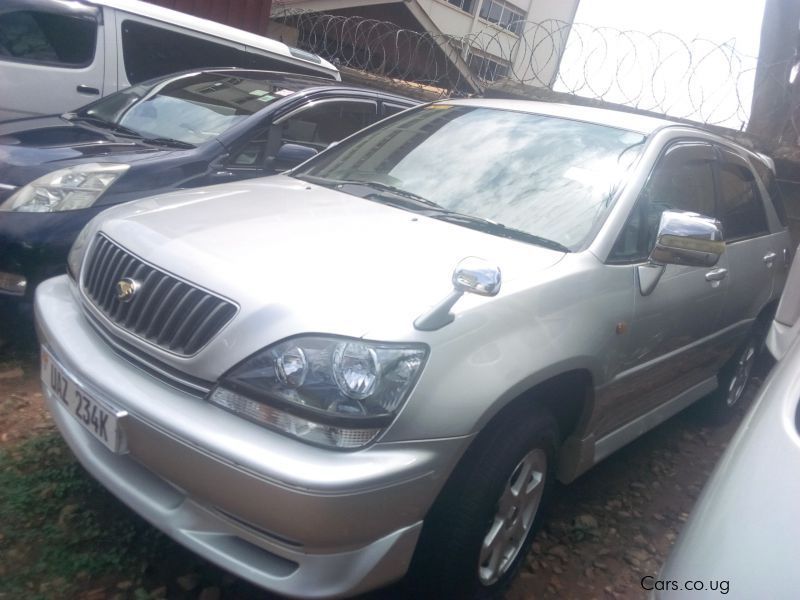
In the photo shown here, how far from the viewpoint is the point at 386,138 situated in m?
3.73

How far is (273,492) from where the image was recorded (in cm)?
192

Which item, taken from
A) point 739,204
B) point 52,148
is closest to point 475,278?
point 739,204

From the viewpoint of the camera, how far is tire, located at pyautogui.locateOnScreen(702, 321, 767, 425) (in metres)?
4.41

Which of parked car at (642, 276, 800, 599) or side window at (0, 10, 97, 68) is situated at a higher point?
parked car at (642, 276, 800, 599)

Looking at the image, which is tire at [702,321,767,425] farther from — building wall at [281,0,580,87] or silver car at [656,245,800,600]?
building wall at [281,0,580,87]

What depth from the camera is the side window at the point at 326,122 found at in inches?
190

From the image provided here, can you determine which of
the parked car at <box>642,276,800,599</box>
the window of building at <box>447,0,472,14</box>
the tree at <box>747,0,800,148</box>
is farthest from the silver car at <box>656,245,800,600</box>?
the window of building at <box>447,0,472,14</box>

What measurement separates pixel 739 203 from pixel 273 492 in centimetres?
327

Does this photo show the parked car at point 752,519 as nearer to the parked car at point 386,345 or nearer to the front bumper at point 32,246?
the parked car at point 386,345

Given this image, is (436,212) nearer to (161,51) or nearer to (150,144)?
(150,144)

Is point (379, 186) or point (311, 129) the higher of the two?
point (379, 186)

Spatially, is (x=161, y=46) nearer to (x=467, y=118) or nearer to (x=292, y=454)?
(x=467, y=118)

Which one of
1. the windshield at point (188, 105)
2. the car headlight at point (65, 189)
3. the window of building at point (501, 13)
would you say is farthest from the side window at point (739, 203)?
the window of building at point (501, 13)

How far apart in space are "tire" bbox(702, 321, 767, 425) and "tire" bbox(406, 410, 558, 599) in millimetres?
2241
